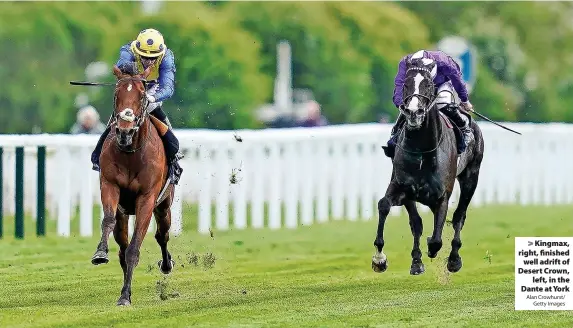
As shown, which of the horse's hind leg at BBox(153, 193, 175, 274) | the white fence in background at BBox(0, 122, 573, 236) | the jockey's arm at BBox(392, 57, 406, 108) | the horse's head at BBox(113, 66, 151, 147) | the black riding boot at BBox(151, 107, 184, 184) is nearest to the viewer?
the horse's head at BBox(113, 66, 151, 147)

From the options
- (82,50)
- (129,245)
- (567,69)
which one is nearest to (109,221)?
(129,245)

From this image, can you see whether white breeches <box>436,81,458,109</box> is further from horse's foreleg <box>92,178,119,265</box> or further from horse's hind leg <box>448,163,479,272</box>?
horse's foreleg <box>92,178,119,265</box>

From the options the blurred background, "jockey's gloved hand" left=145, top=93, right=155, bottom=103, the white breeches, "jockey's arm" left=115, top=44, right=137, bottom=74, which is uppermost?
the blurred background

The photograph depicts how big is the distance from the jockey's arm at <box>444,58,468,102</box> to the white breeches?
5 cm

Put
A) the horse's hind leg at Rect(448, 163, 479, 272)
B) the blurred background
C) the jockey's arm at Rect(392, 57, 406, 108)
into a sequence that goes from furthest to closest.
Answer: the blurred background → the horse's hind leg at Rect(448, 163, 479, 272) → the jockey's arm at Rect(392, 57, 406, 108)

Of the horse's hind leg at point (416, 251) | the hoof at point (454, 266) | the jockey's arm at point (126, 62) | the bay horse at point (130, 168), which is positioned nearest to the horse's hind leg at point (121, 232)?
the bay horse at point (130, 168)

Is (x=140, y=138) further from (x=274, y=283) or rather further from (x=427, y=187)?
(x=427, y=187)

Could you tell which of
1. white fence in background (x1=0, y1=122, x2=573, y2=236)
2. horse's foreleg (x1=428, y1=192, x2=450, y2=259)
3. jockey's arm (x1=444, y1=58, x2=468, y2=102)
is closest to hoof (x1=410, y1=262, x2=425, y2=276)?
horse's foreleg (x1=428, y1=192, x2=450, y2=259)

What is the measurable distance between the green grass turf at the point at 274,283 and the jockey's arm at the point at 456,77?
1.41 m

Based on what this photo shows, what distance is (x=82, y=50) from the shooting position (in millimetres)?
36062

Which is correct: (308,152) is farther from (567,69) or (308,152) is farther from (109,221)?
(567,69)

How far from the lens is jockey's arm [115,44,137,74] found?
1170cm

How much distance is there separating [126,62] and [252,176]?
278 inches

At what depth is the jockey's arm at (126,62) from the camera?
1170 cm
